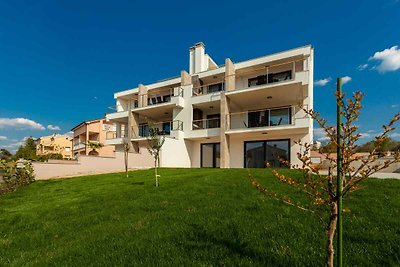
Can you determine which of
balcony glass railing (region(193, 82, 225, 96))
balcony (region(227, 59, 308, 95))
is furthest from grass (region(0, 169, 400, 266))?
balcony glass railing (region(193, 82, 225, 96))

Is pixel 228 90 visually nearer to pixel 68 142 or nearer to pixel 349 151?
pixel 349 151

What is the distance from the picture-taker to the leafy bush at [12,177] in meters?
11.8

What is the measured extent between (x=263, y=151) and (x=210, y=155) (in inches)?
198

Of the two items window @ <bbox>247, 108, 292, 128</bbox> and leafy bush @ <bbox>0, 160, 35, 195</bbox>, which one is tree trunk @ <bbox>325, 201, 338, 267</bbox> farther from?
window @ <bbox>247, 108, 292, 128</bbox>

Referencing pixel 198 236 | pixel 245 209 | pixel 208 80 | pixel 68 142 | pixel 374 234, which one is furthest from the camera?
pixel 68 142

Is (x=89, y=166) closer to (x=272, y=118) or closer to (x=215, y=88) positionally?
(x=215, y=88)

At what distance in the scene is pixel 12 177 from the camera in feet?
41.0

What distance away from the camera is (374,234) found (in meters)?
3.51

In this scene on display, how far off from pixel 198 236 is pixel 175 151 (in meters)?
16.3

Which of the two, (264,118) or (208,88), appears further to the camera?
(208,88)

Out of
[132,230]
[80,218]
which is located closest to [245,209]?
[132,230]

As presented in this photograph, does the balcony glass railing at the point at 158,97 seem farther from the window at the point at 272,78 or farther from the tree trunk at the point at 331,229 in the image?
the tree trunk at the point at 331,229

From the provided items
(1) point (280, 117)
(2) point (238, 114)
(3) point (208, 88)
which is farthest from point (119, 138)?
(1) point (280, 117)

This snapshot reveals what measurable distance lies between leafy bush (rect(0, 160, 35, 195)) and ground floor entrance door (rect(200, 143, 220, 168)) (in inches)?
520
